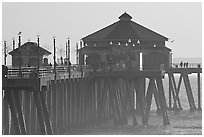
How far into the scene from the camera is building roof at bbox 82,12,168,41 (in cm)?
7356

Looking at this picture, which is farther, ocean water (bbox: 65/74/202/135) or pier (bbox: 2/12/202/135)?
ocean water (bbox: 65/74/202/135)

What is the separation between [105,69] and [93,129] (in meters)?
6.98

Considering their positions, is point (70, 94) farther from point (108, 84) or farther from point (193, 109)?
point (193, 109)

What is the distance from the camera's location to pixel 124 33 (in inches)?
2926

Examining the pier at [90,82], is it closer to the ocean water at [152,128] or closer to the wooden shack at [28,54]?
the wooden shack at [28,54]

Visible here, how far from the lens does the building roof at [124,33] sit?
73.6m

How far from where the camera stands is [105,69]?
63.1 metres

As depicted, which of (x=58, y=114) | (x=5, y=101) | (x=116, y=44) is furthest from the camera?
(x=116, y=44)

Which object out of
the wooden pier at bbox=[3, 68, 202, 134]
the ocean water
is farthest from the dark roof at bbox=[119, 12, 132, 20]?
the ocean water

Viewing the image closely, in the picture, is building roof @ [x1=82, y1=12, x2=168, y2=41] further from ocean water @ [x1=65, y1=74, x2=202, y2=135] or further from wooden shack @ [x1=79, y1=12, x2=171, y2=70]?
ocean water @ [x1=65, y1=74, x2=202, y2=135]

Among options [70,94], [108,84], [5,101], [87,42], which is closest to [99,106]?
[108,84]

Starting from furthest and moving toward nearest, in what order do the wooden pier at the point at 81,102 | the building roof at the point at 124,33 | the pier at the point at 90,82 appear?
1. the building roof at the point at 124,33
2. the wooden pier at the point at 81,102
3. the pier at the point at 90,82

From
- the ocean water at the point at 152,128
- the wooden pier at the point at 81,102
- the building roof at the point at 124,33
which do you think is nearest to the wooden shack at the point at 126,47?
the building roof at the point at 124,33

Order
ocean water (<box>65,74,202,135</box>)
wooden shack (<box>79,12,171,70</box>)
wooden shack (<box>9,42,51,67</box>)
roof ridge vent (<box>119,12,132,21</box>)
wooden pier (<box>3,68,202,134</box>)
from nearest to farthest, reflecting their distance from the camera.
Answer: wooden pier (<box>3,68,202,134</box>) → ocean water (<box>65,74,202,135</box>) → wooden shack (<box>9,42,51,67</box>) → wooden shack (<box>79,12,171,70</box>) → roof ridge vent (<box>119,12,132,21</box>)
